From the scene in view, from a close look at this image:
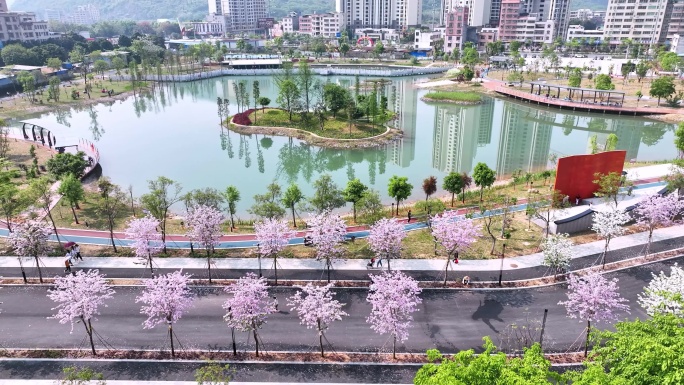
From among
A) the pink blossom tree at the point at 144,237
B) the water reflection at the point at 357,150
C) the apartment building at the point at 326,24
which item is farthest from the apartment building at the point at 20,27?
the pink blossom tree at the point at 144,237

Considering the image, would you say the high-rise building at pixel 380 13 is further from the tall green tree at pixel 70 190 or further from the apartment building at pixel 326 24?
the tall green tree at pixel 70 190

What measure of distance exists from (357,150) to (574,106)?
1415 inches

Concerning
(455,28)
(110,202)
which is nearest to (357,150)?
(110,202)

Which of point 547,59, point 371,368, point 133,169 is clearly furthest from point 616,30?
point 371,368

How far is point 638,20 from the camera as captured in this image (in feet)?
352

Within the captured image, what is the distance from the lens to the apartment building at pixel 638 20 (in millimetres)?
103500

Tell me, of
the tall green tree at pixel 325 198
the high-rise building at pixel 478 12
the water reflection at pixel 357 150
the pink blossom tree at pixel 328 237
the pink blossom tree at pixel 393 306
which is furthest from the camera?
the high-rise building at pixel 478 12

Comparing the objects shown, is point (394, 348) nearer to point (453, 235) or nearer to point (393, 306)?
point (393, 306)

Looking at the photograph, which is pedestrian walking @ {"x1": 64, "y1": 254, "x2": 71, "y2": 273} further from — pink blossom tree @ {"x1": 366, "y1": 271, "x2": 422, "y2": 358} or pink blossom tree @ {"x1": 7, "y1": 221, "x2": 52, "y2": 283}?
pink blossom tree @ {"x1": 366, "y1": 271, "x2": 422, "y2": 358}

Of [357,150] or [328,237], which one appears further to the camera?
[357,150]

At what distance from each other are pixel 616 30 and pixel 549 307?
118m

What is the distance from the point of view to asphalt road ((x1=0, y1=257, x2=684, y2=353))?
17.9 meters

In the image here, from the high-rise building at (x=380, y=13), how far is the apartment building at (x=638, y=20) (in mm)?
68478

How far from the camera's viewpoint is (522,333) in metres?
18.2
